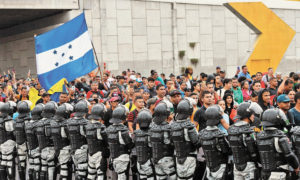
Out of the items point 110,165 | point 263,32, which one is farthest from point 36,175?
point 263,32

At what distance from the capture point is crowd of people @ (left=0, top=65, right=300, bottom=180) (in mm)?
7176

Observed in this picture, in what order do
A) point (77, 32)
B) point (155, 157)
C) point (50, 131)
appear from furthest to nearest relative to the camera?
point (77, 32), point (50, 131), point (155, 157)

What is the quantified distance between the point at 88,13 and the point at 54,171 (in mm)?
A: 13350

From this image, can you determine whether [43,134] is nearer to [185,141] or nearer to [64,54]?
[64,54]

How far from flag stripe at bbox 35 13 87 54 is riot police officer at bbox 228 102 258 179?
640cm

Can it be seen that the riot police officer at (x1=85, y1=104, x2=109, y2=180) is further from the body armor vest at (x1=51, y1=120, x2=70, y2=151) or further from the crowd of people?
the body armor vest at (x1=51, y1=120, x2=70, y2=151)

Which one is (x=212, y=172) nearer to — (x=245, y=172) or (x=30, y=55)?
(x=245, y=172)

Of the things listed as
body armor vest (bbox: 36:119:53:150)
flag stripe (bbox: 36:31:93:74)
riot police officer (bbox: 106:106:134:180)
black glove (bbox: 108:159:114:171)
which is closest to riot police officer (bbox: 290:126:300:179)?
riot police officer (bbox: 106:106:134:180)

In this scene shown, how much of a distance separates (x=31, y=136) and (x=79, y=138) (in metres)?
1.81

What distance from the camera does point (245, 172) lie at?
7359 mm

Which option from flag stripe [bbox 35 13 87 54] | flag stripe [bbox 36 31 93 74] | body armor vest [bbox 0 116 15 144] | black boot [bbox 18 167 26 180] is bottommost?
black boot [bbox 18 167 26 180]

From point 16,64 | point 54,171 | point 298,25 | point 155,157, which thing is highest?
point 298,25

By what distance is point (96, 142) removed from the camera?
9328 mm

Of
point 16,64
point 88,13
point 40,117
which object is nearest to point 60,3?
point 88,13
